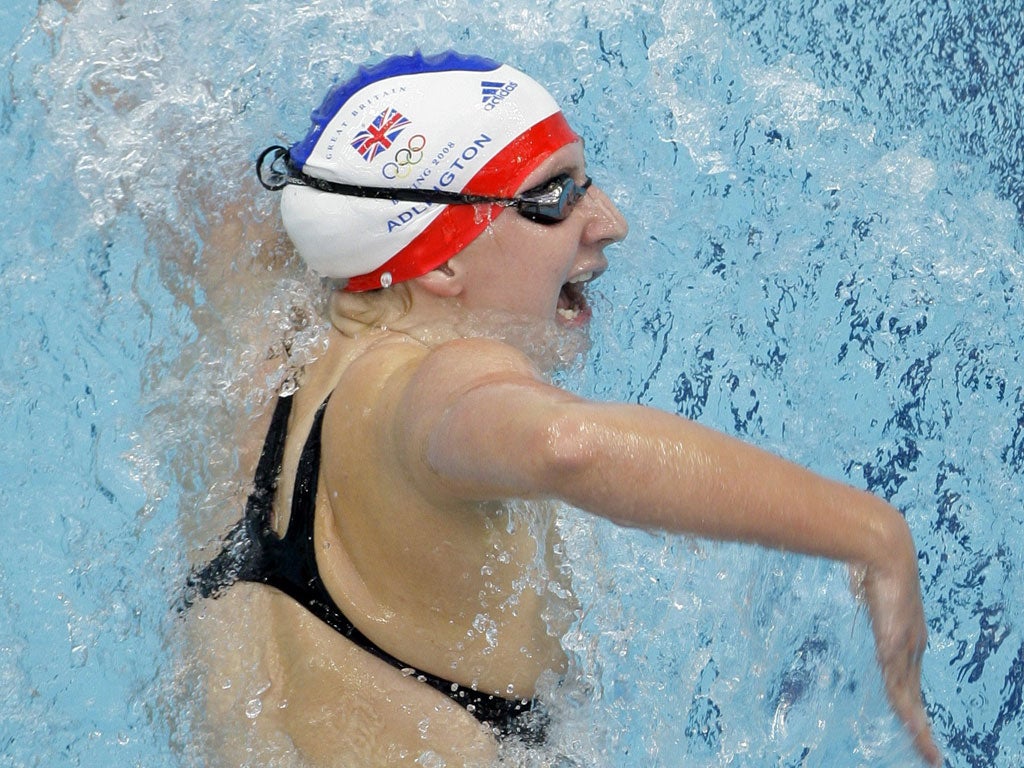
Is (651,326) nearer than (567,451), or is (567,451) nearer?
(567,451)

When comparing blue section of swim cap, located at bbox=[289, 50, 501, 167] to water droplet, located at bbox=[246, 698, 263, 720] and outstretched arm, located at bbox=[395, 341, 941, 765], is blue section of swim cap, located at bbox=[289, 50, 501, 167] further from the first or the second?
water droplet, located at bbox=[246, 698, 263, 720]

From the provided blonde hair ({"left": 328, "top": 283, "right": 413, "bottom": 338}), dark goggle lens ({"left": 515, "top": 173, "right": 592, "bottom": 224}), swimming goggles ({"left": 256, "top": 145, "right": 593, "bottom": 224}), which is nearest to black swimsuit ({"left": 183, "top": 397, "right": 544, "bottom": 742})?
blonde hair ({"left": 328, "top": 283, "right": 413, "bottom": 338})

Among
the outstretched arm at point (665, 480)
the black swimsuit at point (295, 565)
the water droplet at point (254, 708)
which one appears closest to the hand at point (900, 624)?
the outstretched arm at point (665, 480)

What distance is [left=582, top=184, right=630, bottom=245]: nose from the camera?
2.27 metres

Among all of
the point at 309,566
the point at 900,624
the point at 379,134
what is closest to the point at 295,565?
the point at 309,566

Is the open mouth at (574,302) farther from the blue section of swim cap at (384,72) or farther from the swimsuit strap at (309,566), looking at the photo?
the swimsuit strap at (309,566)

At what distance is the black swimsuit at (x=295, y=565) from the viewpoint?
2.11 metres

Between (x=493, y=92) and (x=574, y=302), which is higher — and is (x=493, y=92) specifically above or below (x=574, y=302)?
above

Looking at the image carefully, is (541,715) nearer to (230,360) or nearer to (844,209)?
(230,360)

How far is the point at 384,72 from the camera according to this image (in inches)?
88.2

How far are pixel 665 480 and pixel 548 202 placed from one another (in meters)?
0.84

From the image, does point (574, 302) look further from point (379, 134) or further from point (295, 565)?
point (295, 565)

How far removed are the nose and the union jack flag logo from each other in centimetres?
39

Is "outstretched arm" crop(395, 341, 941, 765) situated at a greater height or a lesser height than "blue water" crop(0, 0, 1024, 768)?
greater
